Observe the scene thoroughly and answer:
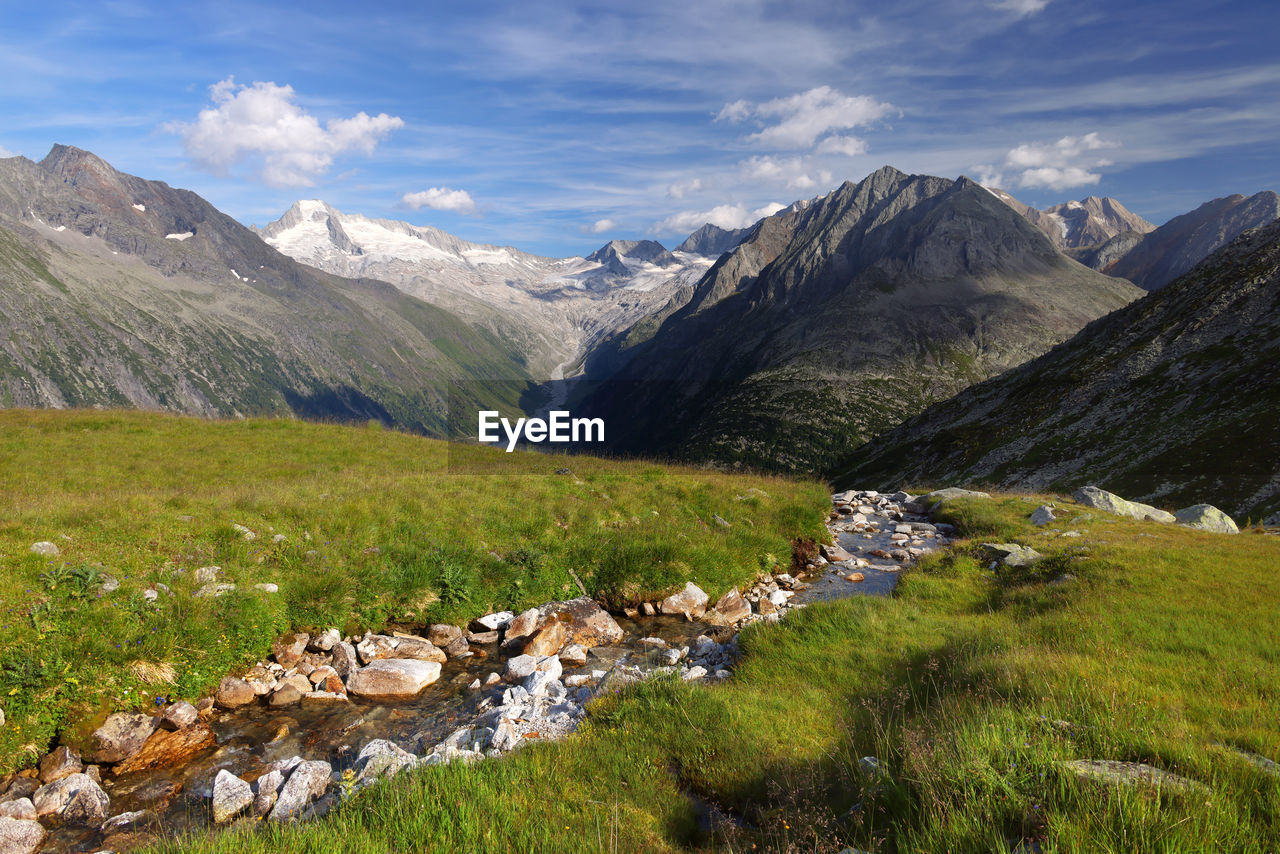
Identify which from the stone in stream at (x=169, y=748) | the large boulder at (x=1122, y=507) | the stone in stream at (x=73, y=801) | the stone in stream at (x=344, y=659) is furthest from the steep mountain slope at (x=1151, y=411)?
the stone in stream at (x=73, y=801)

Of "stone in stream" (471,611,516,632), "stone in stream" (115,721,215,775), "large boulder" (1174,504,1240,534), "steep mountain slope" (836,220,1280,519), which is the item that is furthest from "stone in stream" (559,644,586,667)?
"steep mountain slope" (836,220,1280,519)

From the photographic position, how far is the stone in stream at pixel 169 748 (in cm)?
930

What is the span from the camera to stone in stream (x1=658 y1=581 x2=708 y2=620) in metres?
16.5

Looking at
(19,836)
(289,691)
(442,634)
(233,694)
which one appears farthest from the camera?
(442,634)

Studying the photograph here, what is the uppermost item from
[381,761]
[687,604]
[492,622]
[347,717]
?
[381,761]

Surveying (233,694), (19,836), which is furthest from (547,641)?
(19,836)

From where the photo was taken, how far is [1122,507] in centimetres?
2644

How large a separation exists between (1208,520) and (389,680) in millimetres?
31288

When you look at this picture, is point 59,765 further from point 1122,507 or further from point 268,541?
point 1122,507

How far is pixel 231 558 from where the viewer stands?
13.6 m

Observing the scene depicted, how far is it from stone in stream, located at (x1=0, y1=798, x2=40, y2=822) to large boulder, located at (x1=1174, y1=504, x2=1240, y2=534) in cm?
3407

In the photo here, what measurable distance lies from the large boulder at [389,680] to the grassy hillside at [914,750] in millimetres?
4860

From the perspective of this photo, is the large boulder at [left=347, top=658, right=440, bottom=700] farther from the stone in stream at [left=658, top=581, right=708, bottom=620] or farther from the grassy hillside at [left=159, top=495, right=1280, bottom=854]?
the stone in stream at [left=658, top=581, right=708, bottom=620]

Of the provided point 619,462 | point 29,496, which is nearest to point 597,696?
point 29,496
